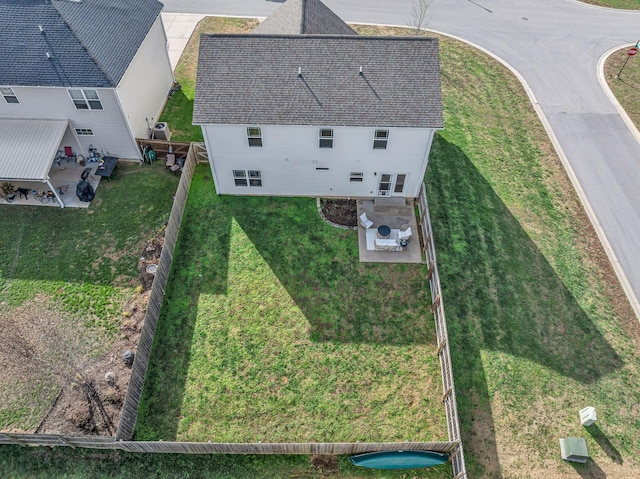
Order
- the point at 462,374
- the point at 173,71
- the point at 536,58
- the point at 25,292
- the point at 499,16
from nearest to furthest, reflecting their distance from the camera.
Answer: the point at 462,374, the point at 25,292, the point at 173,71, the point at 536,58, the point at 499,16

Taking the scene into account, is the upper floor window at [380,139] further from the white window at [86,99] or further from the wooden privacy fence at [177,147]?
the white window at [86,99]

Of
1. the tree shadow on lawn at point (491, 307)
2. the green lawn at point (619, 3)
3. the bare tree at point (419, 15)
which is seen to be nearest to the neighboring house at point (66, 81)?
the tree shadow on lawn at point (491, 307)

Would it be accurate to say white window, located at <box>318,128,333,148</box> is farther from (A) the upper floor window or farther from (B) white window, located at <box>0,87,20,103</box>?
(B) white window, located at <box>0,87,20,103</box>

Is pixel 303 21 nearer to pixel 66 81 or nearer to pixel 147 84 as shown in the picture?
pixel 147 84

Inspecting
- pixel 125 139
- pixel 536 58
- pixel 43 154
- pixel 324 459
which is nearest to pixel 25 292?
pixel 43 154

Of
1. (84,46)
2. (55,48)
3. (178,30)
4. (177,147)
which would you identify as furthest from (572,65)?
(55,48)

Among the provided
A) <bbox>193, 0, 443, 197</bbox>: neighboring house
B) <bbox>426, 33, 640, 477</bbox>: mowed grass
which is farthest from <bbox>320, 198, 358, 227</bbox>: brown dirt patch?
<bbox>426, 33, 640, 477</bbox>: mowed grass

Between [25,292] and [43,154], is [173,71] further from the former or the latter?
[25,292]
